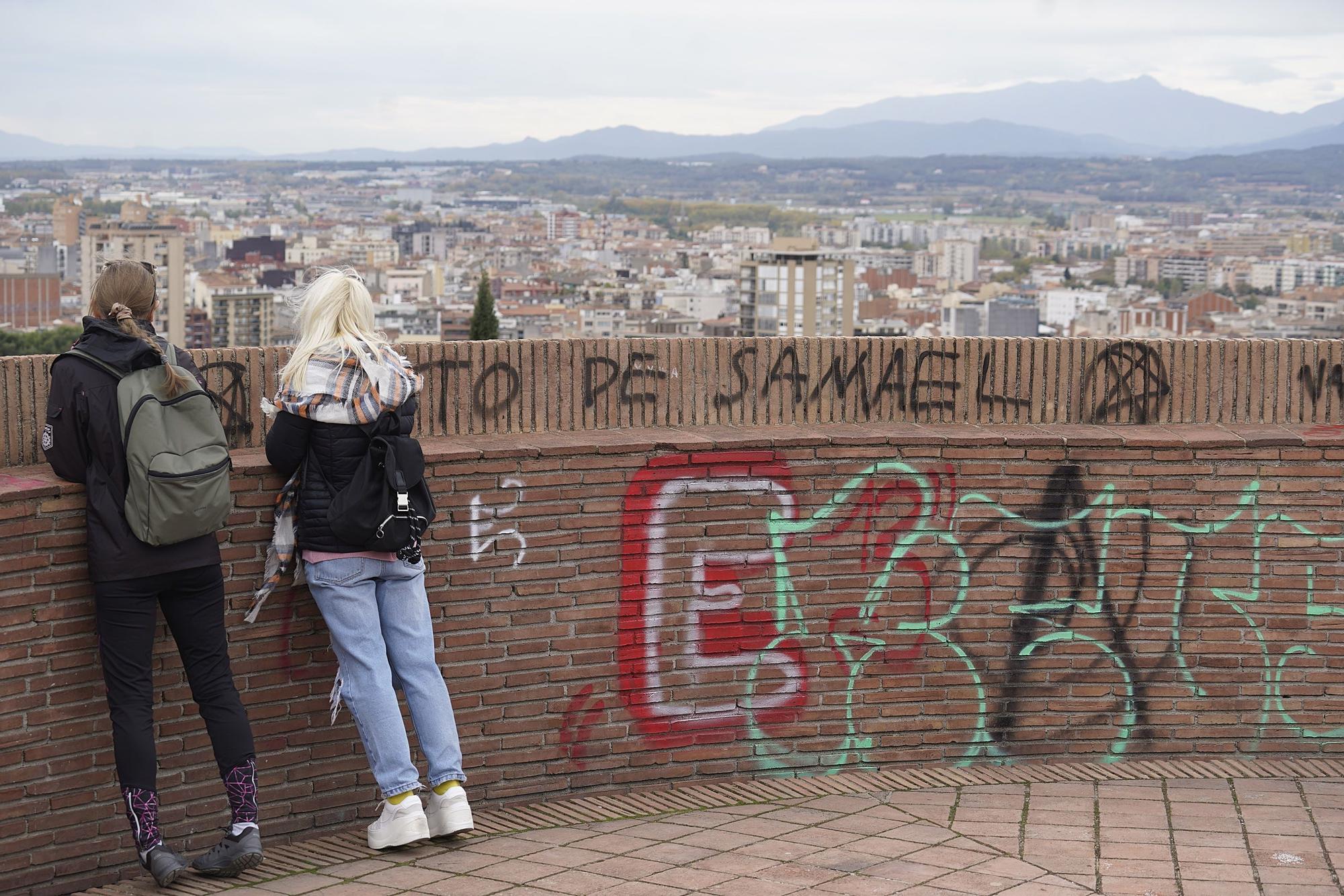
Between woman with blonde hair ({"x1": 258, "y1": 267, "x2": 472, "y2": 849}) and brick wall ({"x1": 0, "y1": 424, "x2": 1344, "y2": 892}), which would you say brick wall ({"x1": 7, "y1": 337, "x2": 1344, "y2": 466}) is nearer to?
brick wall ({"x1": 0, "y1": 424, "x2": 1344, "y2": 892})

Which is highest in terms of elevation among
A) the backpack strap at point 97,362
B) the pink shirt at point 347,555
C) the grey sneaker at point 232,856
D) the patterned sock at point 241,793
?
the backpack strap at point 97,362

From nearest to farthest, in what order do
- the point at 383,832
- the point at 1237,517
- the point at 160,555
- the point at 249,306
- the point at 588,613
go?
the point at 160,555 < the point at 383,832 < the point at 588,613 < the point at 1237,517 < the point at 249,306

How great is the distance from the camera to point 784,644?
489 centimetres

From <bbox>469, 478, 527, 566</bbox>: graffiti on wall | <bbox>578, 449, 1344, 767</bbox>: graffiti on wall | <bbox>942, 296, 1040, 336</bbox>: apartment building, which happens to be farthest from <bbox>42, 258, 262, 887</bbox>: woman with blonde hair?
<bbox>942, 296, 1040, 336</bbox>: apartment building

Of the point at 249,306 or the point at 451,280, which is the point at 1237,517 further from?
the point at 451,280

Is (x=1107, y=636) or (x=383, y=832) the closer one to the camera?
(x=383, y=832)

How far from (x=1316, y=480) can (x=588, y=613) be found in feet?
7.79

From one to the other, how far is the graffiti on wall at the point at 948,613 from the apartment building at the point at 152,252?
342 ft

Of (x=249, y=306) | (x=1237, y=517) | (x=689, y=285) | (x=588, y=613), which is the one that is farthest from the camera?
(x=689, y=285)

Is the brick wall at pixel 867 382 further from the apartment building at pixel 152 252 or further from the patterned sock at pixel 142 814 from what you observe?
the apartment building at pixel 152 252

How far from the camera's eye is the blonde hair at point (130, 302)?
3.86 m

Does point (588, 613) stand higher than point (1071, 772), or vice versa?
point (588, 613)

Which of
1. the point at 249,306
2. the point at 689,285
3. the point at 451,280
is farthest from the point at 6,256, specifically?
the point at 689,285

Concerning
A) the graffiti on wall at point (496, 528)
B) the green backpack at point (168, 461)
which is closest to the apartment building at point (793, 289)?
the graffiti on wall at point (496, 528)
